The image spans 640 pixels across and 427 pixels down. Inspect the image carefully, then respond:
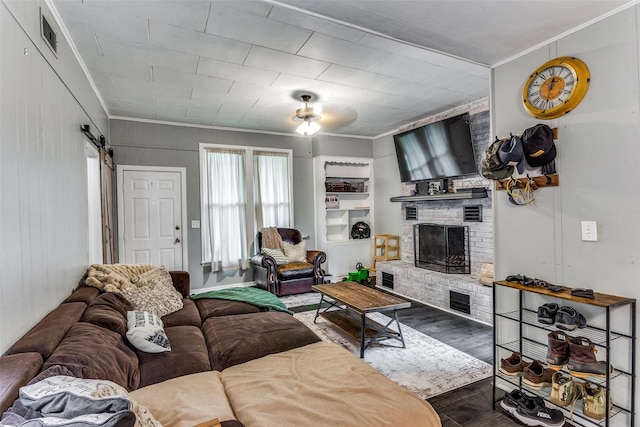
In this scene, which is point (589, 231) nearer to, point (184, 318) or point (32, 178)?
point (184, 318)

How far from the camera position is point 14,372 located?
1.20 metres

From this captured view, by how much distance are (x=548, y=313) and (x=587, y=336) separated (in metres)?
0.30

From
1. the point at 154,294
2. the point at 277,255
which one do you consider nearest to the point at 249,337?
the point at 154,294

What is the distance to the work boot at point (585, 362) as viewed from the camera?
5.86ft

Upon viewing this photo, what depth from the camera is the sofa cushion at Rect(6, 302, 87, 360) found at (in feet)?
4.69

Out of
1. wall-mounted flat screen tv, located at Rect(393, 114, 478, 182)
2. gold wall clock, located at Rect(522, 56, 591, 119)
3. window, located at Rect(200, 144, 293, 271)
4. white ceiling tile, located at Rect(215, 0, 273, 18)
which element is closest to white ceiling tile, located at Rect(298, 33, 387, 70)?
white ceiling tile, located at Rect(215, 0, 273, 18)

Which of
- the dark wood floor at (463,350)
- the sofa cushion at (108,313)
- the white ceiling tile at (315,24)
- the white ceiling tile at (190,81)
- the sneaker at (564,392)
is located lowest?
the dark wood floor at (463,350)

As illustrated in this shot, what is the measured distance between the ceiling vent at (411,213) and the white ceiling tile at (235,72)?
10.3 ft

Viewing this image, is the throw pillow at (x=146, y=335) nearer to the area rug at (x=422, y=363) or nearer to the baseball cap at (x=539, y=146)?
the area rug at (x=422, y=363)

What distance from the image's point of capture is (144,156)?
197 inches

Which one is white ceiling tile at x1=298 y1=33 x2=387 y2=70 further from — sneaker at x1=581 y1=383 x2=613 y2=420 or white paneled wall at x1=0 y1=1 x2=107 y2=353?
sneaker at x1=581 y1=383 x2=613 y2=420

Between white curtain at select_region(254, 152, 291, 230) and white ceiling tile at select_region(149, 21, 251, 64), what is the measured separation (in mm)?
2824

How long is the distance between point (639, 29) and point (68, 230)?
3864 millimetres

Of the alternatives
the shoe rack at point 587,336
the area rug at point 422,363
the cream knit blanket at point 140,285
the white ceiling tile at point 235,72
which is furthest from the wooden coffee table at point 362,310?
the white ceiling tile at point 235,72
